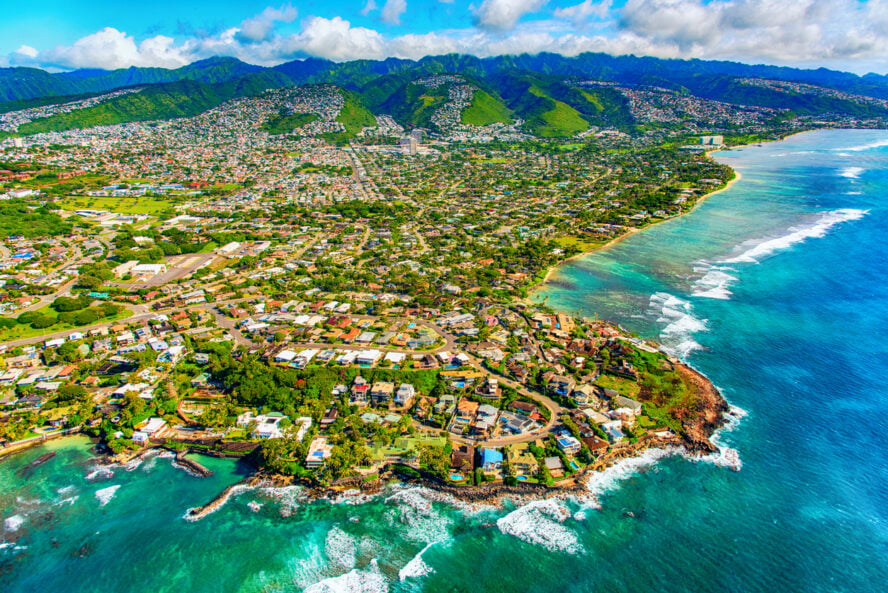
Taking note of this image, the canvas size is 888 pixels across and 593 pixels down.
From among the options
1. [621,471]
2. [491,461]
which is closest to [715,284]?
[621,471]

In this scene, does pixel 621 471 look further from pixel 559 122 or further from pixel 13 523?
pixel 559 122

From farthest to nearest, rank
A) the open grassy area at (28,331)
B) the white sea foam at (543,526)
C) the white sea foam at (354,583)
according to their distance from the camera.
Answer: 1. the open grassy area at (28,331)
2. the white sea foam at (543,526)
3. the white sea foam at (354,583)

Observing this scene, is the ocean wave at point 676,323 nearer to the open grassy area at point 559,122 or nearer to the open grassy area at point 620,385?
the open grassy area at point 620,385

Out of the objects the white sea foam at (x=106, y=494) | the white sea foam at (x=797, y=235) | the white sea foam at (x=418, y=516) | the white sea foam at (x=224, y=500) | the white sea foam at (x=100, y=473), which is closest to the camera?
the white sea foam at (x=418, y=516)

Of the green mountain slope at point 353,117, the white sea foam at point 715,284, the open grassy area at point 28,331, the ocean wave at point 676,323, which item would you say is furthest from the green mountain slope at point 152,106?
Result: the white sea foam at point 715,284

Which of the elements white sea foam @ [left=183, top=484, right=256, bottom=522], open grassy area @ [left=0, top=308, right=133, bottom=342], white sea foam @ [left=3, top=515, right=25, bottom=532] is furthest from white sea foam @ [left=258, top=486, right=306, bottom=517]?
open grassy area @ [left=0, top=308, right=133, bottom=342]

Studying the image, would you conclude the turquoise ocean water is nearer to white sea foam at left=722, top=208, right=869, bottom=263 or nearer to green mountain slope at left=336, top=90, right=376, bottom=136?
white sea foam at left=722, top=208, right=869, bottom=263

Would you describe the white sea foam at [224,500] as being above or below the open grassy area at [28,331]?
below

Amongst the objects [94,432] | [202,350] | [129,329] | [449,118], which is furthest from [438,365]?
[449,118]
